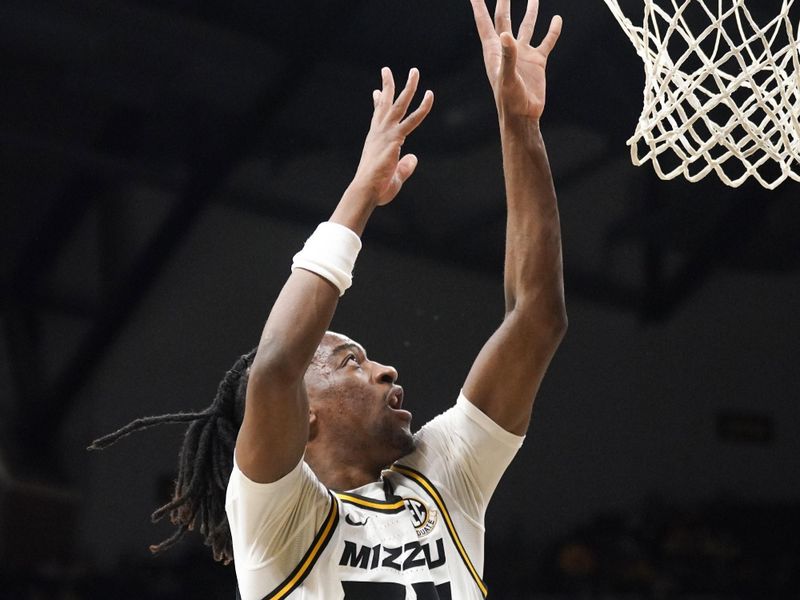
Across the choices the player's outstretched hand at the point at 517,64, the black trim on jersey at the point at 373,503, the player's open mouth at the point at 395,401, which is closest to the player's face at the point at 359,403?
the player's open mouth at the point at 395,401

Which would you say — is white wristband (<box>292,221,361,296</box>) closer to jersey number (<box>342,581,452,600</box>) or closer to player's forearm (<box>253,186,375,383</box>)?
player's forearm (<box>253,186,375,383</box>)

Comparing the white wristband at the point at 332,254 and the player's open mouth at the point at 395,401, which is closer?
the white wristband at the point at 332,254

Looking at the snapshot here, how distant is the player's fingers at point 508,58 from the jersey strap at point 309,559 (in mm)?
826

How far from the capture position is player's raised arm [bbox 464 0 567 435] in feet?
6.78

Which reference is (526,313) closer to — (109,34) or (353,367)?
(353,367)

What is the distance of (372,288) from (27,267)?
135 centimetres

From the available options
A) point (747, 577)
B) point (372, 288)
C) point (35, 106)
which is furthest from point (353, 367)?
point (747, 577)

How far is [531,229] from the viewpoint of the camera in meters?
2.10

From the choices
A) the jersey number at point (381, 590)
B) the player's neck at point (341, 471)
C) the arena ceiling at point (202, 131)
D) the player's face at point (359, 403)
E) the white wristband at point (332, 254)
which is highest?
the arena ceiling at point (202, 131)

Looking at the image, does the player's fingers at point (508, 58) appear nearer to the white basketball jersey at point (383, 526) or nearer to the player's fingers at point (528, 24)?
the player's fingers at point (528, 24)

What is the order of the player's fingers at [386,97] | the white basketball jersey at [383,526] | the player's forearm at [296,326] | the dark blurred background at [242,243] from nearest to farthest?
the player's forearm at [296,326]
the white basketball jersey at [383,526]
the player's fingers at [386,97]
the dark blurred background at [242,243]

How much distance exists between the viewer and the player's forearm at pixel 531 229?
2088 millimetres

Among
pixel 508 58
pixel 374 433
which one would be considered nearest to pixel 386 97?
pixel 508 58

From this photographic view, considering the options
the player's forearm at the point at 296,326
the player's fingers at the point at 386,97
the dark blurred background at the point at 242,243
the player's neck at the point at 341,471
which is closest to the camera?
the player's forearm at the point at 296,326
